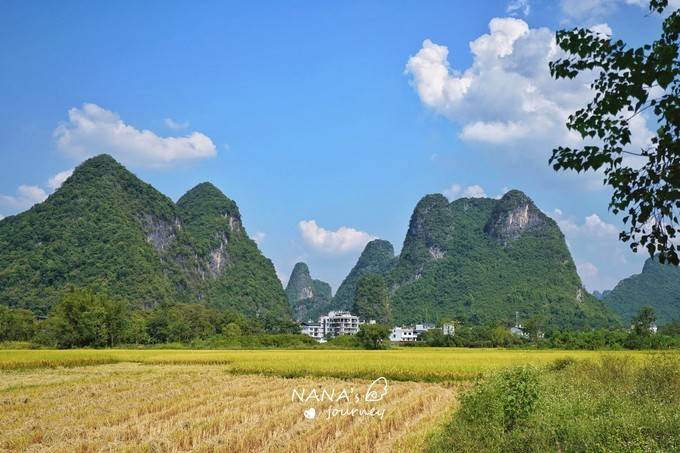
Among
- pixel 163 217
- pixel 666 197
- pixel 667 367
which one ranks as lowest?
pixel 667 367

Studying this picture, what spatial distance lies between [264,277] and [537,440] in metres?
132

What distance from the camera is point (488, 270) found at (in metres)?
131

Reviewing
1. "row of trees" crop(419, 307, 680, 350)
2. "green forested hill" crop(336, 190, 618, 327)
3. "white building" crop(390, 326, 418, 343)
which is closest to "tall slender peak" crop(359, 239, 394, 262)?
"green forested hill" crop(336, 190, 618, 327)

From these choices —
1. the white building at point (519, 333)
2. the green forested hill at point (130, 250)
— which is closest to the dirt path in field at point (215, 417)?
the white building at point (519, 333)

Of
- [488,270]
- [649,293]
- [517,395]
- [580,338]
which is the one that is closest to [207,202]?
[488,270]

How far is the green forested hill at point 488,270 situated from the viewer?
4417 inches

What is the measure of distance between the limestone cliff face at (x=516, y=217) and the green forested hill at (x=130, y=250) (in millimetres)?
59470

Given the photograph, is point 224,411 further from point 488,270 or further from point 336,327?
point 488,270

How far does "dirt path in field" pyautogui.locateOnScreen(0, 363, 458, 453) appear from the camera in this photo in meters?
8.90

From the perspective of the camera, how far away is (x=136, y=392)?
52.5ft

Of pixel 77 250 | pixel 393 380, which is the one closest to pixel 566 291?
pixel 77 250

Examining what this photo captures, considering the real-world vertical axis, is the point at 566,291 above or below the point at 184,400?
above

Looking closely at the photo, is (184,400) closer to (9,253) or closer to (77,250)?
(77,250)

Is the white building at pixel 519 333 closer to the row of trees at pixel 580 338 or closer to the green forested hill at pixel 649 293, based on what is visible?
the row of trees at pixel 580 338
